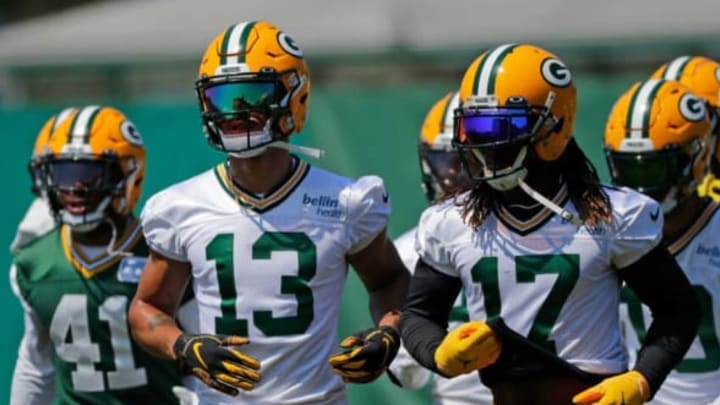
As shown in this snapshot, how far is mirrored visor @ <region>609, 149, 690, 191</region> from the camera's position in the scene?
4.95 m

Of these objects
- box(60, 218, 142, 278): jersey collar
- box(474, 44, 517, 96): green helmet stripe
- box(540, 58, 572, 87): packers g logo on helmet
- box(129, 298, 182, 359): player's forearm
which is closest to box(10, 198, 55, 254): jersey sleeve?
box(60, 218, 142, 278): jersey collar

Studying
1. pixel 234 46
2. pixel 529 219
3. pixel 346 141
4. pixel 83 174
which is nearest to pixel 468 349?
pixel 529 219

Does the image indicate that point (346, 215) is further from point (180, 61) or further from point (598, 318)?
point (180, 61)

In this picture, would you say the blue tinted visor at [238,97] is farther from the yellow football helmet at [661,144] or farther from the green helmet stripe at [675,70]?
the green helmet stripe at [675,70]

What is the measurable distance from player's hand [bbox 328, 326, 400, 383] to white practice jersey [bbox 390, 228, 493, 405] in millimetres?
981

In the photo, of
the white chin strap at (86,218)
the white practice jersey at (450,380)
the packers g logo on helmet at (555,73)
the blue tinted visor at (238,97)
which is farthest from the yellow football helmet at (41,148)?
the packers g logo on helmet at (555,73)

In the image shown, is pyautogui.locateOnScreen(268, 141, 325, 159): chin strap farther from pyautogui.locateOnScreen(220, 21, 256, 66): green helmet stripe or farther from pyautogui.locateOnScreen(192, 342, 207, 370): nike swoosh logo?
pyautogui.locateOnScreen(192, 342, 207, 370): nike swoosh logo

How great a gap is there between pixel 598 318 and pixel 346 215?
2.58 ft

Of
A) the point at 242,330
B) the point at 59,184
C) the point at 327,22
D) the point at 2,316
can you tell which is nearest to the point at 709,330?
the point at 242,330

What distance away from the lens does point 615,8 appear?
1059cm

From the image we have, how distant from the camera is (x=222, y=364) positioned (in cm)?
396

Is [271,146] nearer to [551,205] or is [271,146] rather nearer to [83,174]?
[551,205]

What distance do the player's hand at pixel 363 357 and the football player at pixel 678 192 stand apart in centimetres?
118

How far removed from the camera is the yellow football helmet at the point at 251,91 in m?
4.18
